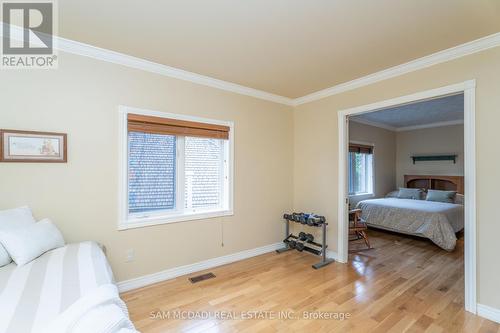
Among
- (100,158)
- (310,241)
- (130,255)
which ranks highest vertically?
(100,158)

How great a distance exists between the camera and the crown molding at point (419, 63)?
7.24ft

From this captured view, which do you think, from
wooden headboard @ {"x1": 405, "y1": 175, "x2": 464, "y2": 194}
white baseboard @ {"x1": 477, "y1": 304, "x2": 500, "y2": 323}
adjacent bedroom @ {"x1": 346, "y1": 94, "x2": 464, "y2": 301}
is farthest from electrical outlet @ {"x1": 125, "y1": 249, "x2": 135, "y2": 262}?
wooden headboard @ {"x1": 405, "y1": 175, "x2": 464, "y2": 194}

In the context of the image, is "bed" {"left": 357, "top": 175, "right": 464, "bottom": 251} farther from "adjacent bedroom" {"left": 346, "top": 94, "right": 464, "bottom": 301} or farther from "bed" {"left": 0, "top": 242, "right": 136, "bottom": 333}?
"bed" {"left": 0, "top": 242, "right": 136, "bottom": 333}

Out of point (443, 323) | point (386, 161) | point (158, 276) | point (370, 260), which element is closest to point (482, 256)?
point (443, 323)

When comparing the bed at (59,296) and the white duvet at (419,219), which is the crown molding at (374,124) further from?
the bed at (59,296)

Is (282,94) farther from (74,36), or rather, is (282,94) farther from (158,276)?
(158,276)

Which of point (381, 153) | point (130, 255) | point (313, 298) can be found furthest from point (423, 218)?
point (130, 255)

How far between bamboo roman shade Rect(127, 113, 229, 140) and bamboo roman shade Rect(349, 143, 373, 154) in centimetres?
355

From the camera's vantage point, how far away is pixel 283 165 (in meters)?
4.02

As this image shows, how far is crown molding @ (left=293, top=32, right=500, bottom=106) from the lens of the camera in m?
2.21

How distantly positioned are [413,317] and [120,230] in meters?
2.96

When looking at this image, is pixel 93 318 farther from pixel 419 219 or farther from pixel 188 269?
pixel 419 219

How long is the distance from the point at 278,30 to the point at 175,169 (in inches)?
76.8

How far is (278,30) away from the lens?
2.09 m
